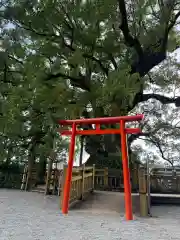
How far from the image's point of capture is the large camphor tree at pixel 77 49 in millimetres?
6270

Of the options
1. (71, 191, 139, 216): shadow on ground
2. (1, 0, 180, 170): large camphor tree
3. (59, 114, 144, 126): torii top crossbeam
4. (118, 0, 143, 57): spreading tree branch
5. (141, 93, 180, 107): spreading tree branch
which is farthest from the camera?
(141, 93, 180, 107): spreading tree branch

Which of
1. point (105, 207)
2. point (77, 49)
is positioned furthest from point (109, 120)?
point (77, 49)

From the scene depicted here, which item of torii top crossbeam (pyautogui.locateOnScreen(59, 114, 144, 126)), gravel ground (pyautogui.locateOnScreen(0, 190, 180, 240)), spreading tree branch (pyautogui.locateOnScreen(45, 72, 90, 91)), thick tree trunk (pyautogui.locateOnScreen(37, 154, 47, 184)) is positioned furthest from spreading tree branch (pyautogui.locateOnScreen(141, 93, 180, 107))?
gravel ground (pyautogui.locateOnScreen(0, 190, 180, 240))

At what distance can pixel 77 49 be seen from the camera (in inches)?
264

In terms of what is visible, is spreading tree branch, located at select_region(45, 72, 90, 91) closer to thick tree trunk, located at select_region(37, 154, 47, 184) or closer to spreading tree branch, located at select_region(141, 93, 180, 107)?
spreading tree branch, located at select_region(141, 93, 180, 107)

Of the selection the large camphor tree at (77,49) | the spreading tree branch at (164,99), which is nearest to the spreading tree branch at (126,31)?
the large camphor tree at (77,49)

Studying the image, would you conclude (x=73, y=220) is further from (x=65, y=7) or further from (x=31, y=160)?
(x=65, y=7)

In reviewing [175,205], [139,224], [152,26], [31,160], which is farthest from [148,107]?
[139,224]

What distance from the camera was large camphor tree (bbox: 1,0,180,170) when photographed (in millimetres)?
6270

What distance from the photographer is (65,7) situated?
6.78 metres

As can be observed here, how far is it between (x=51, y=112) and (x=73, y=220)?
3576 mm

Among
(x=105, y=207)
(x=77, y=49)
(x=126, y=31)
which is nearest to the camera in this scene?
→ (x=105, y=207)

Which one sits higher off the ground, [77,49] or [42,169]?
[77,49]

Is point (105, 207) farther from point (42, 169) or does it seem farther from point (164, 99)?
point (164, 99)
